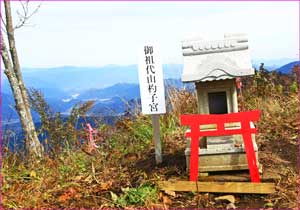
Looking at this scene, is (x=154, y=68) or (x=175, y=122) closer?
(x=154, y=68)

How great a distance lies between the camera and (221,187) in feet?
15.7

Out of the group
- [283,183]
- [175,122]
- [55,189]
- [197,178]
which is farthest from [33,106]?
[283,183]

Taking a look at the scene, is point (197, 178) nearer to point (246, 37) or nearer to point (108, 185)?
point (108, 185)

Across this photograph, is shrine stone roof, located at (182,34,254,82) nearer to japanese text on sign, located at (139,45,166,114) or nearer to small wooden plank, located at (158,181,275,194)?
japanese text on sign, located at (139,45,166,114)

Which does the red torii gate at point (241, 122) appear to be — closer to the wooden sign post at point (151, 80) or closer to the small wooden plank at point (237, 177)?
the small wooden plank at point (237, 177)

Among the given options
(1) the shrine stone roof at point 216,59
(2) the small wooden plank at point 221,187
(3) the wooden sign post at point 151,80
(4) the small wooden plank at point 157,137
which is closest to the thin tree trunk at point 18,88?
(4) the small wooden plank at point 157,137

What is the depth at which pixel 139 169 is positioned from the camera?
566 cm

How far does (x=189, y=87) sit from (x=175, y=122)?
4.11 feet

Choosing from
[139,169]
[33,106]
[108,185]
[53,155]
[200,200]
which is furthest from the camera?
[33,106]

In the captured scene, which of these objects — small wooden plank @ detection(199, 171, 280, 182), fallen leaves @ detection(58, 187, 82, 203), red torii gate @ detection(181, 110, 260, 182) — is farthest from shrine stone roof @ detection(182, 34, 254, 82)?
fallen leaves @ detection(58, 187, 82, 203)

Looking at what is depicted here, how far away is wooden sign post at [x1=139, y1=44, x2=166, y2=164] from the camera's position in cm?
535

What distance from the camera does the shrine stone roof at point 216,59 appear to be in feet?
15.5

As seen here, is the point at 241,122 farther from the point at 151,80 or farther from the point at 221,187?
the point at 151,80

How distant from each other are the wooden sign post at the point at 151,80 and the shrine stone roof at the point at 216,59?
1.54 ft
